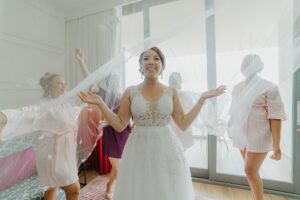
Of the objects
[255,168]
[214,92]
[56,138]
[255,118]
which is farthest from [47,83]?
[255,168]

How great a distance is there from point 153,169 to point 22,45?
1957 millimetres

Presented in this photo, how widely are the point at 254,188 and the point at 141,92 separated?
1.26 m

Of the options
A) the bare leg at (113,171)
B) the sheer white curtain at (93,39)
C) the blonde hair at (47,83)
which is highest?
the sheer white curtain at (93,39)

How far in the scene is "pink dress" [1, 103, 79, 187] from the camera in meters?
1.17

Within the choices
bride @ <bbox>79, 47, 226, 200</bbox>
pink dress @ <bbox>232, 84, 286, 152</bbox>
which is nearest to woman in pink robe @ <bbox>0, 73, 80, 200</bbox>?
bride @ <bbox>79, 47, 226, 200</bbox>

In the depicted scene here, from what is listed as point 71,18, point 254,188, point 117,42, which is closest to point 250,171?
point 254,188

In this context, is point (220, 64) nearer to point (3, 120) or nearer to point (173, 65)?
point (173, 65)

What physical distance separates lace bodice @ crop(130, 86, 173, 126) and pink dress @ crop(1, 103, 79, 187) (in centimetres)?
43

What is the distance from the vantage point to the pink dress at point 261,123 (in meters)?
1.22

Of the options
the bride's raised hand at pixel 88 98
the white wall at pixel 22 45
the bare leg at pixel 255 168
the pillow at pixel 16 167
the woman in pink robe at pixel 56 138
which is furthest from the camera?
the white wall at pixel 22 45

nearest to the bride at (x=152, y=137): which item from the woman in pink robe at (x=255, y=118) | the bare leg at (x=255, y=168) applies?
the woman in pink robe at (x=255, y=118)

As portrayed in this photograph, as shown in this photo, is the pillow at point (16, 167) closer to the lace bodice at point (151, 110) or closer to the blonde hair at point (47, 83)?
the blonde hair at point (47, 83)

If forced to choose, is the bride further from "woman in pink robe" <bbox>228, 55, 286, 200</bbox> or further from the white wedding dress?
"woman in pink robe" <bbox>228, 55, 286, 200</bbox>

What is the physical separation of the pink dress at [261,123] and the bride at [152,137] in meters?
0.46
